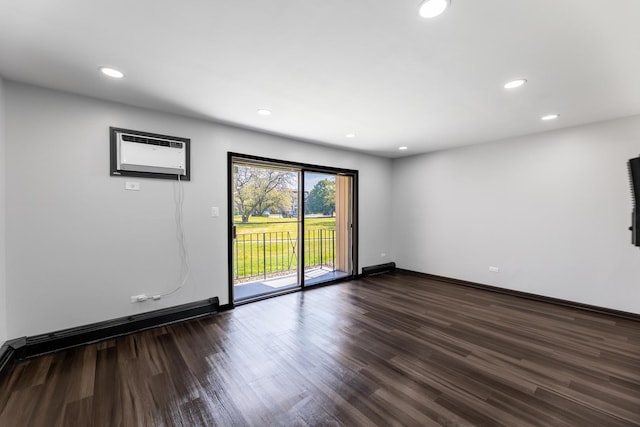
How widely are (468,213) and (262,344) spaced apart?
4.01 m

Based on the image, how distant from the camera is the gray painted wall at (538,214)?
3256 mm

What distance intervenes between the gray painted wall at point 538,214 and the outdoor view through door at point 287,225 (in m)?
1.56

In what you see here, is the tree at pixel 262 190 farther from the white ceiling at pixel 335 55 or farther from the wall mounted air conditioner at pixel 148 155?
the white ceiling at pixel 335 55

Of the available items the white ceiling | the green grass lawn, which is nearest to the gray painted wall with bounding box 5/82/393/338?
the white ceiling

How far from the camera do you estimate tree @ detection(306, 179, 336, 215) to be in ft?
15.6

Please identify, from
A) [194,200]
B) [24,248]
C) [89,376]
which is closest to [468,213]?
[194,200]

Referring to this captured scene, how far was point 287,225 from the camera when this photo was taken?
16.3 feet

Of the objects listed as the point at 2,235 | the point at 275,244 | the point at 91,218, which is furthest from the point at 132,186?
the point at 275,244

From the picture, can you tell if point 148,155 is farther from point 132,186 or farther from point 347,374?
point 347,374

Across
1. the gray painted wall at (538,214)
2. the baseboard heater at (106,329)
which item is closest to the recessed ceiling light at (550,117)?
the gray painted wall at (538,214)

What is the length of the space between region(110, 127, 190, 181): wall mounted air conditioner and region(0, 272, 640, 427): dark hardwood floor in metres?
1.78

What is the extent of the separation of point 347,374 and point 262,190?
3.18 metres

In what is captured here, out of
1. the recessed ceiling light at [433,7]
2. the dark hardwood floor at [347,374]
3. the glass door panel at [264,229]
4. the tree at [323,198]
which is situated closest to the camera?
the recessed ceiling light at [433,7]

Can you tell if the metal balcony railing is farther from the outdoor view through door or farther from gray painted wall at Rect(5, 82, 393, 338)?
gray painted wall at Rect(5, 82, 393, 338)
